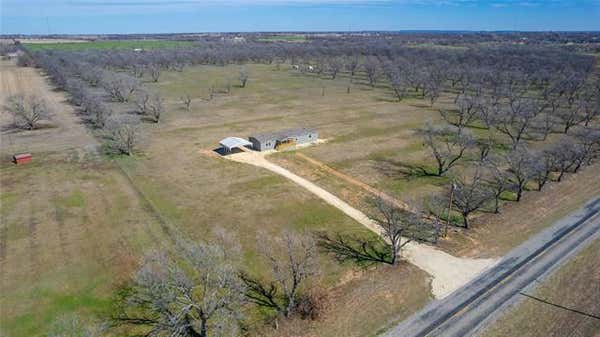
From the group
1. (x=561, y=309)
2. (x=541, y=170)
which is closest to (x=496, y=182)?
(x=541, y=170)

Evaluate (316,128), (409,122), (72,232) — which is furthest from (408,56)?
(72,232)

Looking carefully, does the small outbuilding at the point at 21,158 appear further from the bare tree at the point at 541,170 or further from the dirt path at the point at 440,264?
the bare tree at the point at 541,170

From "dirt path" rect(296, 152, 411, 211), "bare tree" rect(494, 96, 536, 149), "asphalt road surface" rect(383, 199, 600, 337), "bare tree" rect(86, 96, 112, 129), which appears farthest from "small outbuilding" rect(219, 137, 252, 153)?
"bare tree" rect(494, 96, 536, 149)

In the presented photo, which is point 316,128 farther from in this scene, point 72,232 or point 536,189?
point 72,232

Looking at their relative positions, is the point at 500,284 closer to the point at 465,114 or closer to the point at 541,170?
the point at 541,170

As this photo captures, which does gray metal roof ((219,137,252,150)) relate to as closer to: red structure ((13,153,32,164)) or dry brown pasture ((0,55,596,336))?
dry brown pasture ((0,55,596,336))
